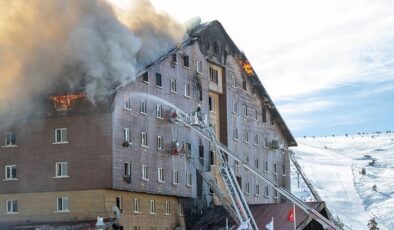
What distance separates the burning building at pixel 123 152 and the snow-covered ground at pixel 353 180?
49724 mm

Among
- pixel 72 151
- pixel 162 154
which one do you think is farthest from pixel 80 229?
pixel 162 154

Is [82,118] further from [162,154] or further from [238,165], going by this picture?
[238,165]

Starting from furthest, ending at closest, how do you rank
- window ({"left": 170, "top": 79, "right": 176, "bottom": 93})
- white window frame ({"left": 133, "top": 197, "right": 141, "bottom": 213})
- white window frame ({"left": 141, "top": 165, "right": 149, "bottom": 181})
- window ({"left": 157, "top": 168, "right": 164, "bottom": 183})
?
window ({"left": 170, "top": 79, "right": 176, "bottom": 93}), window ({"left": 157, "top": 168, "right": 164, "bottom": 183}), white window frame ({"left": 141, "top": 165, "right": 149, "bottom": 181}), white window frame ({"left": 133, "top": 197, "right": 141, "bottom": 213})

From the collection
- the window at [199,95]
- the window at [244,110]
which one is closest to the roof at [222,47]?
the window at [244,110]

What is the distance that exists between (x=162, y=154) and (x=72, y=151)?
8357mm

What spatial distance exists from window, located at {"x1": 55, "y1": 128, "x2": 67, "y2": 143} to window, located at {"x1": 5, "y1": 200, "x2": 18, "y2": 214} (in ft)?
17.9

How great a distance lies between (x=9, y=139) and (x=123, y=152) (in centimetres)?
872

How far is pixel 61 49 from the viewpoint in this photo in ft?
194

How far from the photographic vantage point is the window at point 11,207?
2301 inches

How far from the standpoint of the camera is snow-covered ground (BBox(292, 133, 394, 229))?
125 metres

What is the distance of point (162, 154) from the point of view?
6328cm

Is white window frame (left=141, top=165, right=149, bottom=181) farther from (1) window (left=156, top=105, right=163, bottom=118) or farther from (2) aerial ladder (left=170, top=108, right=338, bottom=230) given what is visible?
(2) aerial ladder (left=170, top=108, right=338, bottom=230)

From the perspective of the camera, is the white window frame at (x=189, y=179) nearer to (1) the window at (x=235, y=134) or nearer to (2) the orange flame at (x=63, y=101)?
(1) the window at (x=235, y=134)

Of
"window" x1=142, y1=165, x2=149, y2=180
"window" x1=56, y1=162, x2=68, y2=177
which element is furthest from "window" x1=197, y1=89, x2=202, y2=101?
"window" x1=56, y1=162, x2=68, y2=177
